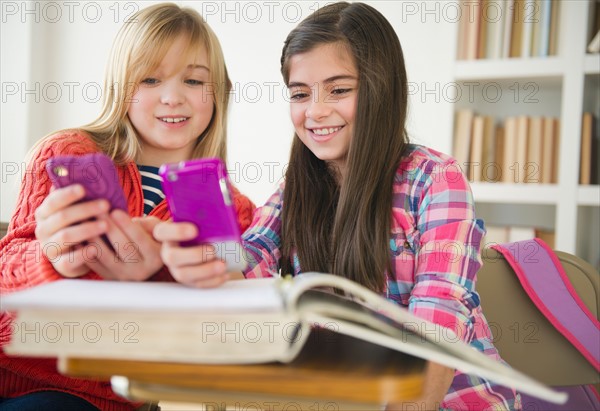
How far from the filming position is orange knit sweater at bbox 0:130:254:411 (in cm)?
86

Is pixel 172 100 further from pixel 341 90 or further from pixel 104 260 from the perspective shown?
pixel 104 260

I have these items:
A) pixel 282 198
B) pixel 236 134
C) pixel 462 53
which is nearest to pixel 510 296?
pixel 282 198

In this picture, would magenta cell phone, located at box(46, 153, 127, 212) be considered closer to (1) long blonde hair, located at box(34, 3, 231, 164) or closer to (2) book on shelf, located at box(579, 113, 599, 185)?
(1) long blonde hair, located at box(34, 3, 231, 164)

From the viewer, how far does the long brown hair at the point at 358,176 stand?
41.8 inches

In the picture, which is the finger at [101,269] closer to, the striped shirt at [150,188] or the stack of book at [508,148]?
the striped shirt at [150,188]

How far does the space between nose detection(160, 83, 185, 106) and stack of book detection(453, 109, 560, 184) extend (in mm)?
1279

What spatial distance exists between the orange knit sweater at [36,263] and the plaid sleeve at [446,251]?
0.36 meters

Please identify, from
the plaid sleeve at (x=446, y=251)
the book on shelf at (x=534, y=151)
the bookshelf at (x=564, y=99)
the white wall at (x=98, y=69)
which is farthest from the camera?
the white wall at (x=98, y=69)

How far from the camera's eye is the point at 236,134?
279cm

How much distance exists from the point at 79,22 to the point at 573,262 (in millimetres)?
2463

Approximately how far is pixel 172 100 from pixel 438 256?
60cm

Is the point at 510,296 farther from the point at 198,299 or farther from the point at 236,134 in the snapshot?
the point at 236,134

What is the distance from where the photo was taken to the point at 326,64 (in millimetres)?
1130

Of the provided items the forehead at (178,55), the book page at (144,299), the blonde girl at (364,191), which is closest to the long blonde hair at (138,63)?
the forehead at (178,55)
